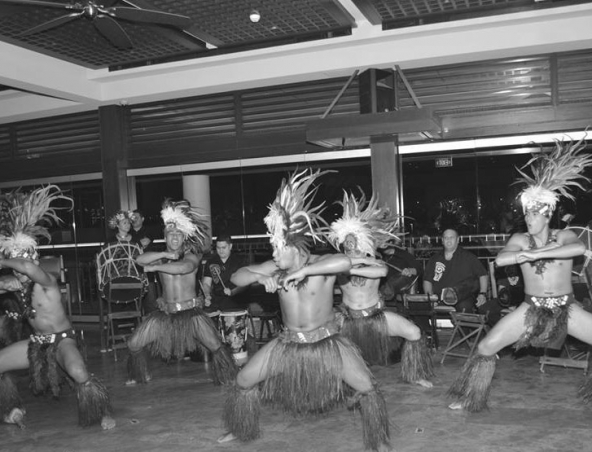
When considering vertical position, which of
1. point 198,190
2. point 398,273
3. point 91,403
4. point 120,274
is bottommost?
point 91,403

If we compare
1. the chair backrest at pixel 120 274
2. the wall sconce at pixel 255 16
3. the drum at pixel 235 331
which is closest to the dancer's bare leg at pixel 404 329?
the drum at pixel 235 331

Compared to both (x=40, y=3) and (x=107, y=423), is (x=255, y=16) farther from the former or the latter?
(x=107, y=423)

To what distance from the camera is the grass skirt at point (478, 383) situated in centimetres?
448

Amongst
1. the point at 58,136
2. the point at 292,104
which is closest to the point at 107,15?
the point at 292,104

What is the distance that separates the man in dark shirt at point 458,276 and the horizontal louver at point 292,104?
2.14 meters

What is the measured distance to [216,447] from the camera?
4.12 meters

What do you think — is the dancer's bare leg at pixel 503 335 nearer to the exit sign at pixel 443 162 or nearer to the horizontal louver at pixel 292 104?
the exit sign at pixel 443 162

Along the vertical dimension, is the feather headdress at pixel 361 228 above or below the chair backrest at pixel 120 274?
above

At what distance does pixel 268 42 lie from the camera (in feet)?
23.7

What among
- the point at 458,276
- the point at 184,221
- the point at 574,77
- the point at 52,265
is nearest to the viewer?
the point at 184,221

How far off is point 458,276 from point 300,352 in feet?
10.0

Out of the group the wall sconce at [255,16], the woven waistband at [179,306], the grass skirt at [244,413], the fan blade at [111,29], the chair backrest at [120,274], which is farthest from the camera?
the chair backrest at [120,274]

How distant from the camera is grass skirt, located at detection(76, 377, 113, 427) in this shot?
464 cm

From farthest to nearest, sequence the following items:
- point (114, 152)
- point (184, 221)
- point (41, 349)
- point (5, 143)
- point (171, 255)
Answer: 1. point (5, 143)
2. point (114, 152)
3. point (184, 221)
4. point (171, 255)
5. point (41, 349)
